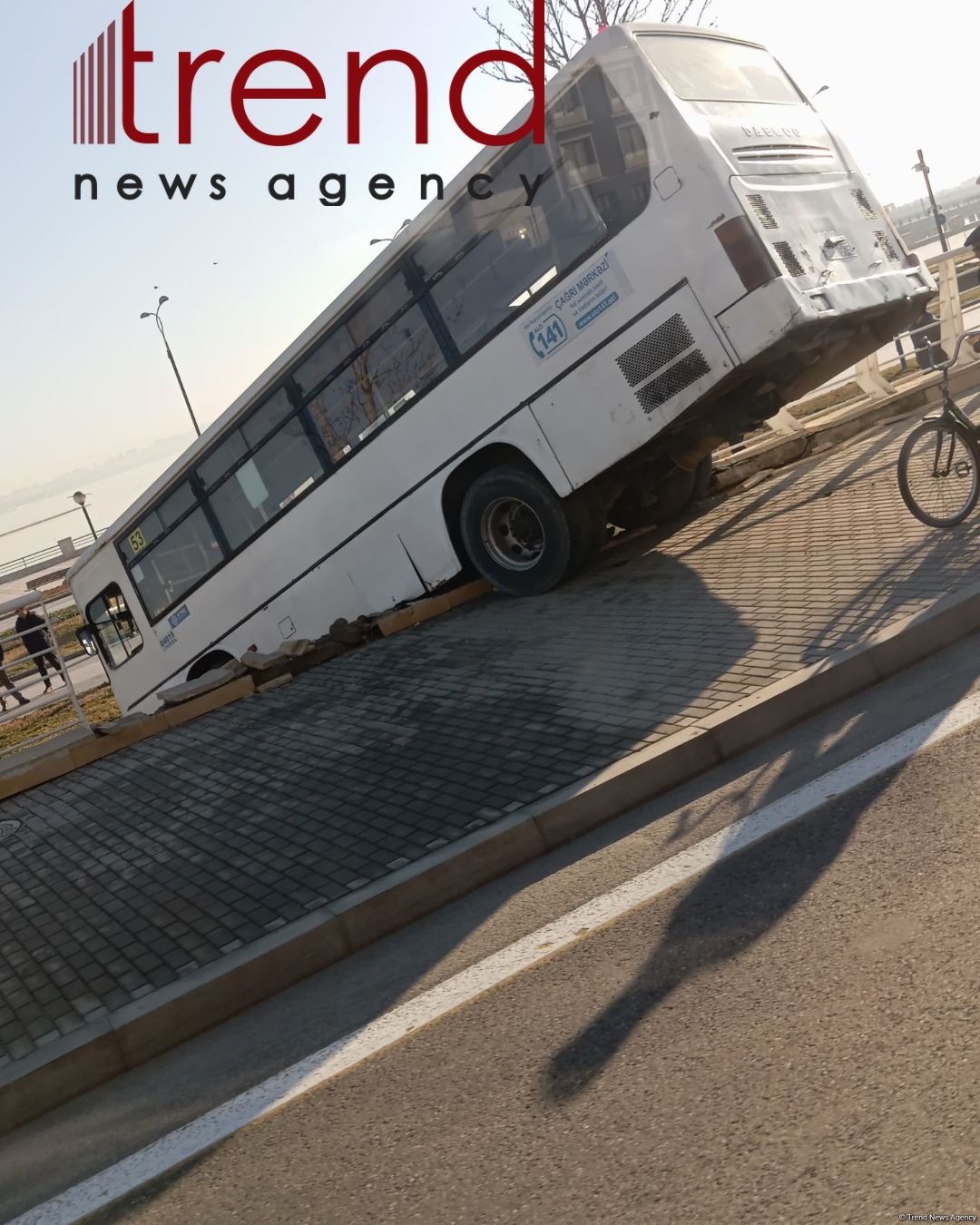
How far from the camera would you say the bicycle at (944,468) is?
8.41 meters

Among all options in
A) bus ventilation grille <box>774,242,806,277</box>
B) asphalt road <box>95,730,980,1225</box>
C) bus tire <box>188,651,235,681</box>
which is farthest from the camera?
bus tire <box>188,651,235,681</box>

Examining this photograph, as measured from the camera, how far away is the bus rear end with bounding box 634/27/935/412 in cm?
905

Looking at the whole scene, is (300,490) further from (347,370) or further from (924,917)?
(924,917)

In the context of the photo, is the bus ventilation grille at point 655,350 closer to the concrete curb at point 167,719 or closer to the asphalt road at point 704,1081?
the concrete curb at point 167,719

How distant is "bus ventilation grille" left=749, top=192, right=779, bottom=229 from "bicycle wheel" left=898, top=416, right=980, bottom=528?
187 cm

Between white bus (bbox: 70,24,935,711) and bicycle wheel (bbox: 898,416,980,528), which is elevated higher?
white bus (bbox: 70,24,935,711)

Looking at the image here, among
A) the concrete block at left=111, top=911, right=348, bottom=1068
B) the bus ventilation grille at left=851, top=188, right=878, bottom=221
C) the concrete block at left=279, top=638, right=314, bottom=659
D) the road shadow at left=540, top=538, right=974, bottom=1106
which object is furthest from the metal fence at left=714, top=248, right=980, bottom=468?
the concrete block at left=111, top=911, right=348, bottom=1068

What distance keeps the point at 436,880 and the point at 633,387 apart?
5.50m

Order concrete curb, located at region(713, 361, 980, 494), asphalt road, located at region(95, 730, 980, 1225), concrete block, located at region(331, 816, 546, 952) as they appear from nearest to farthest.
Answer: asphalt road, located at region(95, 730, 980, 1225)
concrete block, located at region(331, 816, 546, 952)
concrete curb, located at region(713, 361, 980, 494)

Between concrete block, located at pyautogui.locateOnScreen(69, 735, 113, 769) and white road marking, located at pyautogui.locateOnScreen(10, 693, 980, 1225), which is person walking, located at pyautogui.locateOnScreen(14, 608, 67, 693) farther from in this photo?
white road marking, located at pyautogui.locateOnScreen(10, 693, 980, 1225)

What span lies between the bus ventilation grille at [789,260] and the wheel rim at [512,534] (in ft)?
10.1

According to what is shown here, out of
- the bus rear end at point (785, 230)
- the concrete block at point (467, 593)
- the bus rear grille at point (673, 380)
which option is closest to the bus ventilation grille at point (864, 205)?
the bus rear end at point (785, 230)

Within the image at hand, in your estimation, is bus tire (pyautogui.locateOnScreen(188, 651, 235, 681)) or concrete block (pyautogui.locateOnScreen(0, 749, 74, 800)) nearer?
concrete block (pyautogui.locateOnScreen(0, 749, 74, 800))

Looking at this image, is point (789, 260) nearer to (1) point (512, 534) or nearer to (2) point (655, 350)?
(2) point (655, 350)
